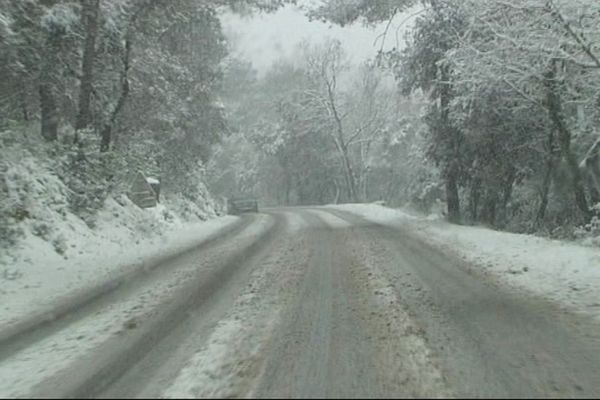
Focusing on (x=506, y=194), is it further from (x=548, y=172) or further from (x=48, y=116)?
(x=48, y=116)

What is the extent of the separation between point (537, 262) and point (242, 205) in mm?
28075

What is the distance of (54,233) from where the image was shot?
466 inches

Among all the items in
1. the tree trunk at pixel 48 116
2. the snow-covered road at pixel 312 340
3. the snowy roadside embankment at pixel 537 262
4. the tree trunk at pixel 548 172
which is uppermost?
the tree trunk at pixel 48 116

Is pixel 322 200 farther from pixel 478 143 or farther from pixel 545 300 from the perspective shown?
pixel 545 300

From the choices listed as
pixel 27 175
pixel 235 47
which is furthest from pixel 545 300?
pixel 235 47

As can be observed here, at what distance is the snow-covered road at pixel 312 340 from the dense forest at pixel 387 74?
483cm

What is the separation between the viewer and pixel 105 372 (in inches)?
194

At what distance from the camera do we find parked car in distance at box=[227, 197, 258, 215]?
120ft

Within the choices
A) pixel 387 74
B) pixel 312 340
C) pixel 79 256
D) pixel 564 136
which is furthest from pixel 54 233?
pixel 387 74

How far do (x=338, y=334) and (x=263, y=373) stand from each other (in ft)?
4.10

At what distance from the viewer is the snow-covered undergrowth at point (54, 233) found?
927 centimetres

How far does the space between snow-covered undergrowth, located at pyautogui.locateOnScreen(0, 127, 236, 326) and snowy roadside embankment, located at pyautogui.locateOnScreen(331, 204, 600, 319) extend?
589 centimetres

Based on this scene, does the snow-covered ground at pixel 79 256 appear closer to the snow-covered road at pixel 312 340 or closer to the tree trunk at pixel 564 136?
the snow-covered road at pixel 312 340

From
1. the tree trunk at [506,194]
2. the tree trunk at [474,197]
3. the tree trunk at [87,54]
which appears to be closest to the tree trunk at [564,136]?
the tree trunk at [506,194]
